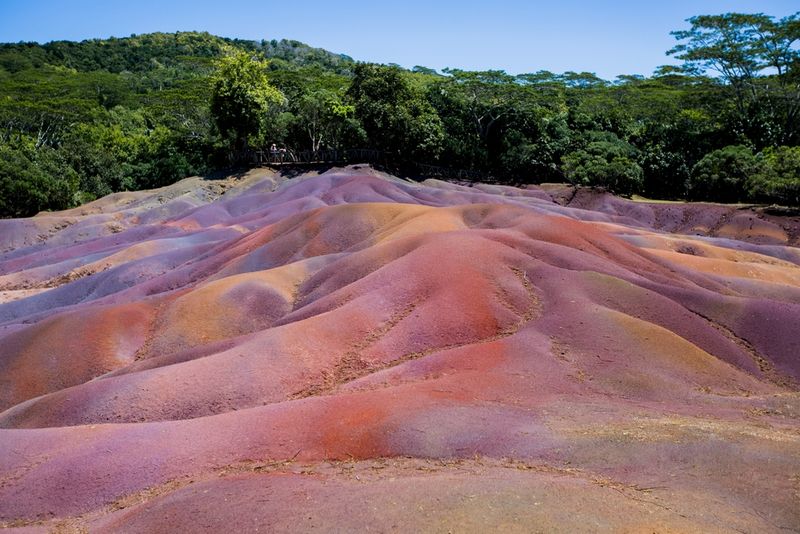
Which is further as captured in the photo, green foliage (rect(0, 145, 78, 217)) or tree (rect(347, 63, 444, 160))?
tree (rect(347, 63, 444, 160))

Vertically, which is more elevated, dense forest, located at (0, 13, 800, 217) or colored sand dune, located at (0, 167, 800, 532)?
dense forest, located at (0, 13, 800, 217)

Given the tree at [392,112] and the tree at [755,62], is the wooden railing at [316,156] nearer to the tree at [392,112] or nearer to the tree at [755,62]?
the tree at [392,112]

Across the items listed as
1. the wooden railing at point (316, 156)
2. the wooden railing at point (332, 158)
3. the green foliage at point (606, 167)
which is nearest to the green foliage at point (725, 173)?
the green foliage at point (606, 167)

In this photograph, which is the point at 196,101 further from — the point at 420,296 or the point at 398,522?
the point at 398,522

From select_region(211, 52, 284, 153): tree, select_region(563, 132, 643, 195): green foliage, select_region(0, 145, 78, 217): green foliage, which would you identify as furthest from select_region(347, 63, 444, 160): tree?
select_region(0, 145, 78, 217): green foliage

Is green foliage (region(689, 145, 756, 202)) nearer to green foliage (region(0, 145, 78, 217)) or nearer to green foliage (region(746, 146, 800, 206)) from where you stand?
green foliage (region(746, 146, 800, 206))

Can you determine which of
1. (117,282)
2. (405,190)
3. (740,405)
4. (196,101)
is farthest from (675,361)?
(196,101)
